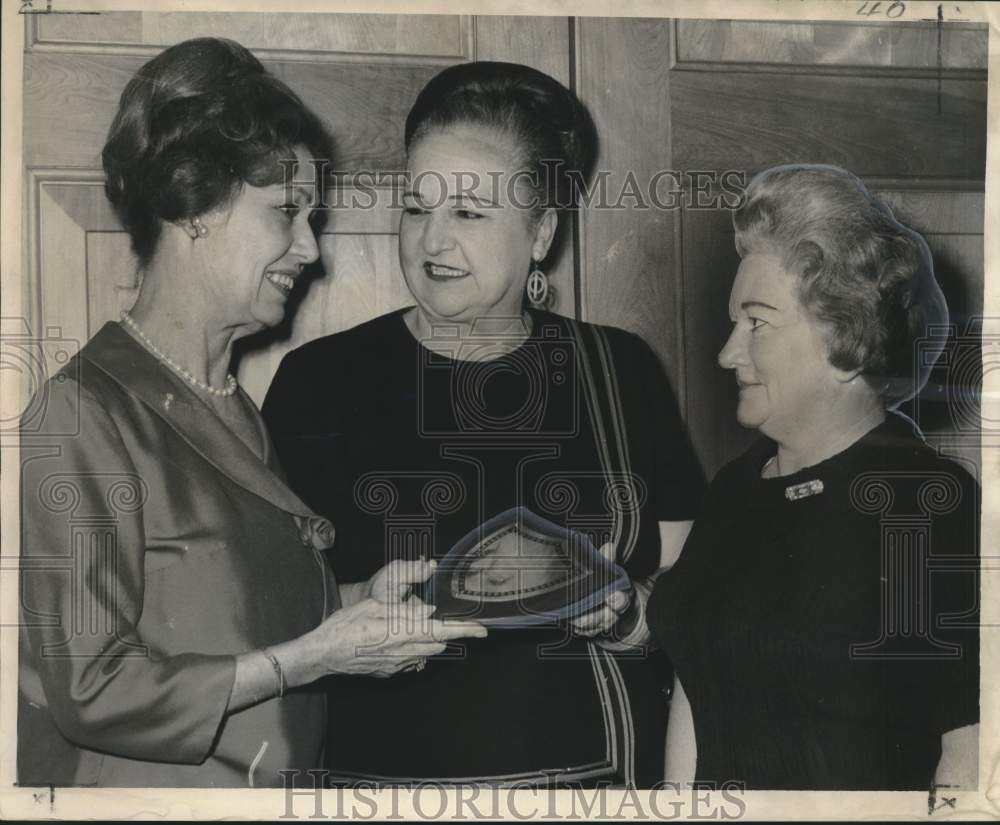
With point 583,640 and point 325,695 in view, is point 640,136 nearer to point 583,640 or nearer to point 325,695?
point 583,640

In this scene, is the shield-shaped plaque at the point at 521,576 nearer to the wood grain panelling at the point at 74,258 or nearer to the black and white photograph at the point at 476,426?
the black and white photograph at the point at 476,426

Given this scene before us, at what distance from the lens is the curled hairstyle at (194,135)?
6.27 feet

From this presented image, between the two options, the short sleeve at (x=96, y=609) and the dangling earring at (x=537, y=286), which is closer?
the short sleeve at (x=96, y=609)

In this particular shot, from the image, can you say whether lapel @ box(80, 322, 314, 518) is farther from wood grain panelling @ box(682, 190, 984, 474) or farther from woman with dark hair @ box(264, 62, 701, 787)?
wood grain panelling @ box(682, 190, 984, 474)

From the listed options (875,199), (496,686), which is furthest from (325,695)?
(875,199)

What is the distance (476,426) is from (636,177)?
503mm

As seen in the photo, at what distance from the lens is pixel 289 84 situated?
77.9 inches

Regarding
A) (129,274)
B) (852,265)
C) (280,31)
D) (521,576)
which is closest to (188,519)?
(129,274)

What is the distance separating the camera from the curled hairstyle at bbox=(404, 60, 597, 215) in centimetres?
198

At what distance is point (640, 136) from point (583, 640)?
0.85 metres

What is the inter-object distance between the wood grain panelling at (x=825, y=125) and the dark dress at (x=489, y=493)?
40cm

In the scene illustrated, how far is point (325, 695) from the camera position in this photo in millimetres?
1949

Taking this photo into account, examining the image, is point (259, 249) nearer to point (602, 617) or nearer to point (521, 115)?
point (521, 115)

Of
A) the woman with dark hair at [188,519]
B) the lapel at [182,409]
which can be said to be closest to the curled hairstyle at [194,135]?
the woman with dark hair at [188,519]
